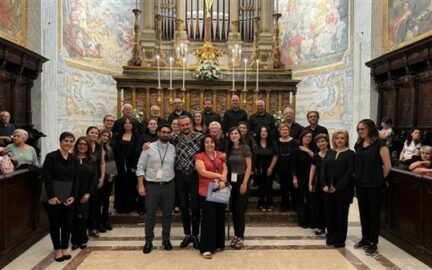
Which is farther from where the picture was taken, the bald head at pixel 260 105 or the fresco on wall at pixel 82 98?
the fresco on wall at pixel 82 98

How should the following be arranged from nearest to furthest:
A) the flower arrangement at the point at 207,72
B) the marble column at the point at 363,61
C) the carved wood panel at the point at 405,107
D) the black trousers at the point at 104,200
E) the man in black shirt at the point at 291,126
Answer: the black trousers at the point at 104,200 < the man in black shirt at the point at 291,126 < the carved wood panel at the point at 405,107 < the marble column at the point at 363,61 < the flower arrangement at the point at 207,72

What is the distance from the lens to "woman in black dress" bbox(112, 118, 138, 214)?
19.5 feet

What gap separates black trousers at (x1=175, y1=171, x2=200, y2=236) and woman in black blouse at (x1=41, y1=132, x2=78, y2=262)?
4.40 ft

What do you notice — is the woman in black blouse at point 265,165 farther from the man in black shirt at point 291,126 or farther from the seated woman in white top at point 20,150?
the seated woman in white top at point 20,150

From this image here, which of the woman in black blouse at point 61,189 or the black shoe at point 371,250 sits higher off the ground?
the woman in black blouse at point 61,189

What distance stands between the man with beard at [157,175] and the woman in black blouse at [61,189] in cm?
84

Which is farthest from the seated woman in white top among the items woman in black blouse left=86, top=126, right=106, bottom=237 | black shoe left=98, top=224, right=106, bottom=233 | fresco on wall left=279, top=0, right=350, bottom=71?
fresco on wall left=279, top=0, right=350, bottom=71

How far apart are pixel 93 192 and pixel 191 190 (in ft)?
4.69

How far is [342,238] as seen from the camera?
5.12 meters

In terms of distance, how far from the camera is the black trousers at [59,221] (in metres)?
4.47

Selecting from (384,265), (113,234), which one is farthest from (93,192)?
(384,265)

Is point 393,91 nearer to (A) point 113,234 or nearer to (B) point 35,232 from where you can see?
(A) point 113,234

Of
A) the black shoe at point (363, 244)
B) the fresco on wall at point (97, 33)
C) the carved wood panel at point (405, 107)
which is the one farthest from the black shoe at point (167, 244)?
the fresco on wall at point (97, 33)

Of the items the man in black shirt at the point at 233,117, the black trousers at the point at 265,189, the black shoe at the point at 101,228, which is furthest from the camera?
the man in black shirt at the point at 233,117
